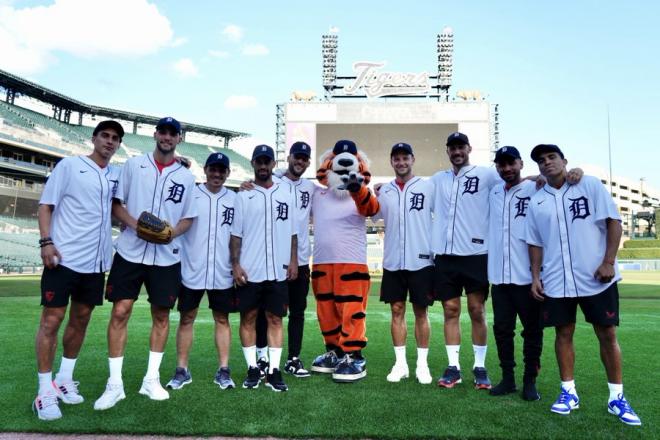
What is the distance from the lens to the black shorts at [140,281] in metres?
3.73

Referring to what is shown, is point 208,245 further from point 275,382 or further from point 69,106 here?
point 69,106

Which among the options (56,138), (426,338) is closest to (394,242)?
(426,338)

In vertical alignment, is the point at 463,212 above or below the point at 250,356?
above

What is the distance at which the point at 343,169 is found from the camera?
429 cm

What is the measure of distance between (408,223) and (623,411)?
216cm

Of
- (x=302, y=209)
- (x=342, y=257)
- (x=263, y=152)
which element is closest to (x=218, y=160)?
(x=263, y=152)

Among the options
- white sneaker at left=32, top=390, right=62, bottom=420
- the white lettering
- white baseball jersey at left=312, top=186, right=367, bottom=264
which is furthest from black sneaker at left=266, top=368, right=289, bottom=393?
the white lettering

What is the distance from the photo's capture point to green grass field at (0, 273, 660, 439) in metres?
3.04

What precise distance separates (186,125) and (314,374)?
54.5 m

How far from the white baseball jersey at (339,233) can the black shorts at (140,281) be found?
1.37 m

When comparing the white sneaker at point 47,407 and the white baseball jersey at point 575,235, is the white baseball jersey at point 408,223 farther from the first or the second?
the white sneaker at point 47,407

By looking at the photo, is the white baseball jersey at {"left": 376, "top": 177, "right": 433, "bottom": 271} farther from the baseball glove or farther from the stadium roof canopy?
the stadium roof canopy

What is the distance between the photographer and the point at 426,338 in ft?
14.6

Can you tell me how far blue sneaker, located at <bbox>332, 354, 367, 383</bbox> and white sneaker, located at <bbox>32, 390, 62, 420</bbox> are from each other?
2.11 metres
